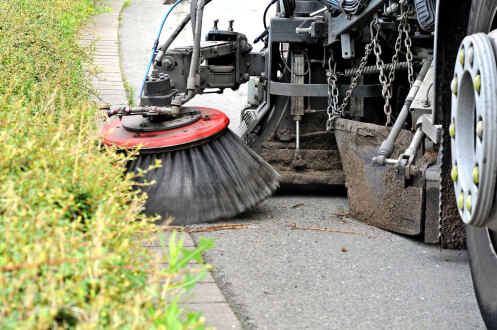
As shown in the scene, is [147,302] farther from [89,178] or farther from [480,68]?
[480,68]

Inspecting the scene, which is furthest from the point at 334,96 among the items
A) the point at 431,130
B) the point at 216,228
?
the point at 431,130

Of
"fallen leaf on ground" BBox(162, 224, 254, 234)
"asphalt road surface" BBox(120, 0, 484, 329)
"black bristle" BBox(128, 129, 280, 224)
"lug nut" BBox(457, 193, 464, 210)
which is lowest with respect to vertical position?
"asphalt road surface" BBox(120, 0, 484, 329)

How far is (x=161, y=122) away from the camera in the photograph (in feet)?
14.0

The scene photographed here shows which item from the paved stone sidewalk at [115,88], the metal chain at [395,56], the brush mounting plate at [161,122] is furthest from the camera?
the brush mounting plate at [161,122]

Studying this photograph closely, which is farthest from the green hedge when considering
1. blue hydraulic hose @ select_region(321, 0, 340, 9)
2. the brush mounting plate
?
blue hydraulic hose @ select_region(321, 0, 340, 9)

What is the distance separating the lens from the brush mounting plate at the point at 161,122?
418 centimetres

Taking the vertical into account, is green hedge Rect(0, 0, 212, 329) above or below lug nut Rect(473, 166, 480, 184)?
below

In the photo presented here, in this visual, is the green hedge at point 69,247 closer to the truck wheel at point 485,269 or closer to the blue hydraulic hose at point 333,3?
the truck wheel at point 485,269

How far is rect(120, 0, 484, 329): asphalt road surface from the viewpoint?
2822 millimetres

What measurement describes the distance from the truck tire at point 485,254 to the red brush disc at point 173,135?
1910 mm

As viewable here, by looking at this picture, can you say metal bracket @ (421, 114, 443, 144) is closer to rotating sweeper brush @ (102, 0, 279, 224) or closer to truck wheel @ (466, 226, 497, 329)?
truck wheel @ (466, 226, 497, 329)

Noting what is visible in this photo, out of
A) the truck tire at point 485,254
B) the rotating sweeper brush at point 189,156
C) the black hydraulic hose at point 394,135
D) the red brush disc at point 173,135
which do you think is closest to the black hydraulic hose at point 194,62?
the rotating sweeper brush at point 189,156

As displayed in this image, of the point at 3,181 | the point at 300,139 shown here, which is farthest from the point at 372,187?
the point at 3,181

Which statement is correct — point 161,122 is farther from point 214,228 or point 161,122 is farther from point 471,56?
point 471,56
